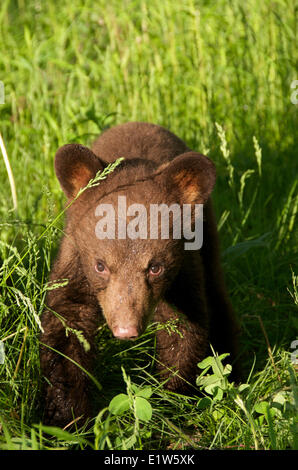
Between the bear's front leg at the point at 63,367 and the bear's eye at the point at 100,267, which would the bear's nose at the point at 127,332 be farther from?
the bear's front leg at the point at 63,367

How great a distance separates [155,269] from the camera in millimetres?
3467

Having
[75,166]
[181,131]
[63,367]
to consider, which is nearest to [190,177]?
[75,166]

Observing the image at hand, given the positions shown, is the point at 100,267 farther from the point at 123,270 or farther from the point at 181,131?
the point at 181,131

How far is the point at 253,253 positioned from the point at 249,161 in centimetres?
115

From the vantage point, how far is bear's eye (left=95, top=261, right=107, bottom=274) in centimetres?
344

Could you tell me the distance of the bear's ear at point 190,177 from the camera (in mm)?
3557

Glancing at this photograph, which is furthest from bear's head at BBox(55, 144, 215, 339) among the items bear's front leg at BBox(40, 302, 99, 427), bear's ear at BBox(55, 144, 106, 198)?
bear's front leg at BBox(40, 302, 99, 427)

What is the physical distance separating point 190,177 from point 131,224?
49cm

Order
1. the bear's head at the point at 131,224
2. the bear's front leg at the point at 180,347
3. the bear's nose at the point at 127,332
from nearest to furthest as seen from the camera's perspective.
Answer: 1. the bear's nose at the point at 127,332
2. the bear's head at the point at 131,224
3. the bear's front leg at the point at 180,347

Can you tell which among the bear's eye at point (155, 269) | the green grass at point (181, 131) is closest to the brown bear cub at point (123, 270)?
the bear's eye at point (155, 269)

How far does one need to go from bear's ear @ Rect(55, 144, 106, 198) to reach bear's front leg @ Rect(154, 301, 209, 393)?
842mm

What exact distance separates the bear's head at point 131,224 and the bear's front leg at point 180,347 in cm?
37

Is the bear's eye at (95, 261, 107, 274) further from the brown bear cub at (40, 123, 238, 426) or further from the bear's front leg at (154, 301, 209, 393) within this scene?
the bear's front leg at (154, 301, 209, 393)
